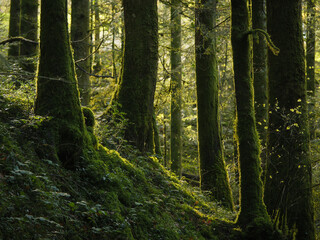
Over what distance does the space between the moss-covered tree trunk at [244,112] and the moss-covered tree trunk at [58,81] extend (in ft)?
10.4

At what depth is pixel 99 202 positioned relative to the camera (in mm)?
4742

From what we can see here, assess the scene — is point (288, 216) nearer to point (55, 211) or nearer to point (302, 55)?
point (302, 55)

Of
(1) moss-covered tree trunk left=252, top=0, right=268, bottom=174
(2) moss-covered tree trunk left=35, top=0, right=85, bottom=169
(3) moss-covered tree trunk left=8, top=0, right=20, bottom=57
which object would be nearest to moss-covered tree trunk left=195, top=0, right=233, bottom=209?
(1) moss-covered tree trunk left=252, top=0, right=268, bottom=174

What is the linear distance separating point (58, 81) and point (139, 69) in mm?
3369

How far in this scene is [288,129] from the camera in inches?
263

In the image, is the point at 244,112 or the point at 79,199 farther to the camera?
the point at 244,112

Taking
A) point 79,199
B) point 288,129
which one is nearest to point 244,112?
point 288,129

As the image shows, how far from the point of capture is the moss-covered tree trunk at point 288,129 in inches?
260

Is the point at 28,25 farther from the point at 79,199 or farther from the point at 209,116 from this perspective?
the point at 79,199

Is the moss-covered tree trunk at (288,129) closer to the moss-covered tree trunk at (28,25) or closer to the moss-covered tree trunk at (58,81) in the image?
the moss-covered tree trunk at (58,81)

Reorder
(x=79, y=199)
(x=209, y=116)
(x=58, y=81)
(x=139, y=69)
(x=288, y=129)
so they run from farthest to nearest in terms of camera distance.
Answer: (x=209, y=116) → (x=139, y=69) → (x=288, y=129) → (x=58, y=81) → (x=79, y=199)

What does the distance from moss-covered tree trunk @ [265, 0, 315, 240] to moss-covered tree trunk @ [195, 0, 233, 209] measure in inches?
130

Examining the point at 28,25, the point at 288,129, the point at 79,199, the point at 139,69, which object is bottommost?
the point at 79,199

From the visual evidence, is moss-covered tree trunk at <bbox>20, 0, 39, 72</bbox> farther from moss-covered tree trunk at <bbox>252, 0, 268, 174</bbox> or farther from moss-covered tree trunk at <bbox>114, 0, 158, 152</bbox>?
moss-covered tree trunk at <bbox>252, 0, 268, 174</bbox>
